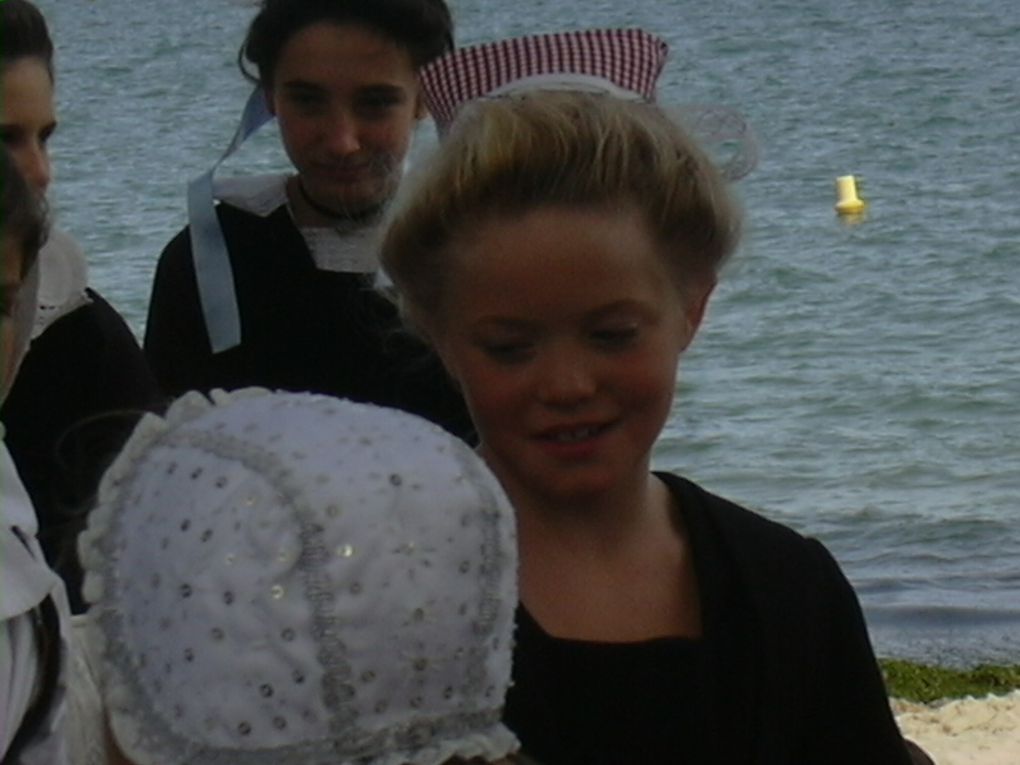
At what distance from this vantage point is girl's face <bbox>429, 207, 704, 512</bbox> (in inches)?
84.7

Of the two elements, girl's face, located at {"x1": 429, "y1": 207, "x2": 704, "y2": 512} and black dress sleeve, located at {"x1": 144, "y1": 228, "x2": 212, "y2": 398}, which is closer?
girl's face, located at {"x1": 429, "y1": 207, "x2": 704, "y2": 512}

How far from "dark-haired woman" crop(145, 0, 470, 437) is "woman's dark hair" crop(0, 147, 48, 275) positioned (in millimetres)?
1223

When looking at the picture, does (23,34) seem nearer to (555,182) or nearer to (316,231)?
(316,231)

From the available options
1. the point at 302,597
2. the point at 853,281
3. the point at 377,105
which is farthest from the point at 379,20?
the point at 853,281

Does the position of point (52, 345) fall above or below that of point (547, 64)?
below

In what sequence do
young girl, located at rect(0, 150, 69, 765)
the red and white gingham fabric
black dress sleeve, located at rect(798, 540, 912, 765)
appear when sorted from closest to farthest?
young girl, located at rect(0, 150, 69, 765) < black dress sleeve, located at rect(798, 540, 912, 765) < the red and white gingham fabric

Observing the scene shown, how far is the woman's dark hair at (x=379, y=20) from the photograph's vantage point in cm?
338

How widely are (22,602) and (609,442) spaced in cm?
69

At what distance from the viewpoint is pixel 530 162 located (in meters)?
2.21

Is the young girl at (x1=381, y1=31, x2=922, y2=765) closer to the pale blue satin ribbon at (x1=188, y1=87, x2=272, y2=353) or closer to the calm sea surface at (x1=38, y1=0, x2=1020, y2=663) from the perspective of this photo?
the calm sea surface at (x1=38, y1=0, x2=1020, y2=663)

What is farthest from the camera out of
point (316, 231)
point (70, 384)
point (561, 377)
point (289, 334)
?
point (316, 231)

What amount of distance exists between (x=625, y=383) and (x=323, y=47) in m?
1.35

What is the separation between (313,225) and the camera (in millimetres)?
3330

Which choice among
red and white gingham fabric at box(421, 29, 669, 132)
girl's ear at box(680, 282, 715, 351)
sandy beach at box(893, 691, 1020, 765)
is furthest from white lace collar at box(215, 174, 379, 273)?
sandy beach at box(893, 691, 1020, 765)
